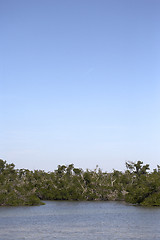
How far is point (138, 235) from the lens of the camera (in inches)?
1147

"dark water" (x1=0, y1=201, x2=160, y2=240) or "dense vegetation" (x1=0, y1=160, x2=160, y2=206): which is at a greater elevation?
"dense vegetation" (x1=0, y1=160, x2=160, y2=206)

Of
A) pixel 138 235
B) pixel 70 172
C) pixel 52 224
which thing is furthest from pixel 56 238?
pixel 70 172

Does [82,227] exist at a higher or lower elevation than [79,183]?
lower

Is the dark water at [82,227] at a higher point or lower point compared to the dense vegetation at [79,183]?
lower

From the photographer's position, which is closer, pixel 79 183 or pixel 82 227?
pixel 82 227

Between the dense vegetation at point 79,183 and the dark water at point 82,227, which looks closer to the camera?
the dark water at point 82,227

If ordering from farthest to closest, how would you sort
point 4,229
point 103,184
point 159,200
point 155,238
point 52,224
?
point 103,184, point 159,200, point 52,224, point 4,229, point 155,238

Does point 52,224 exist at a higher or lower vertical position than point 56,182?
lower

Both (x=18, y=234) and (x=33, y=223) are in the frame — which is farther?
(x=33, y=223)

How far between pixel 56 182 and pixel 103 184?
9.89 m

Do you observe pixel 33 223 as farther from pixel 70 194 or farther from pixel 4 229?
pixel 70 194

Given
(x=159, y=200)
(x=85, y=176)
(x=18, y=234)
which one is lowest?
(x=18, y=234)

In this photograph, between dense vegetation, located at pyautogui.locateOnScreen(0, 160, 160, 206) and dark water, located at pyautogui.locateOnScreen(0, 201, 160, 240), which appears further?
dense vegetation, located at pyautogui.locateOnScreen(0, 160, 160, 206)

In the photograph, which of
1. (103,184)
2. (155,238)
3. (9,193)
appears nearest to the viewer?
(155,238)
